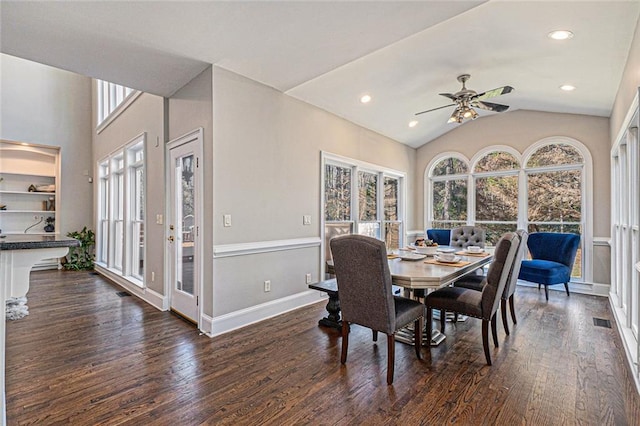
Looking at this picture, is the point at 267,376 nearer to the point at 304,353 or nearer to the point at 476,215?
the point at 304,353

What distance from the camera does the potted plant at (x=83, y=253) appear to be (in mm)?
6793

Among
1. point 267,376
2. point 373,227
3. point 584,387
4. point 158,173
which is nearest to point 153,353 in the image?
point 267,376

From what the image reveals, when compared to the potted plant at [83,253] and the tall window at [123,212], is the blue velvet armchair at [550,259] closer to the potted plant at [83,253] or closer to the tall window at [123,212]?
the tall window at [123,212]

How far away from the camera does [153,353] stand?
109 inches

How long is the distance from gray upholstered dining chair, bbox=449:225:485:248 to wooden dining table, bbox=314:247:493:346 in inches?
41.0

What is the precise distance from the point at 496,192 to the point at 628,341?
347cm

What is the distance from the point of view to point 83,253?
697 centimetres

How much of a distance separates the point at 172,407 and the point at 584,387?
2754 mm

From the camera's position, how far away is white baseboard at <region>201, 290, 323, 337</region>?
3.20m

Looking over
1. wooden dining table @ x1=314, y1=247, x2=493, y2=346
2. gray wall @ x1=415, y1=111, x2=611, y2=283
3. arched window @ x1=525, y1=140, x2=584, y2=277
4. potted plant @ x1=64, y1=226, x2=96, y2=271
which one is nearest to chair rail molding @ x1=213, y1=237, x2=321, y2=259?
wooden dining table @ x1=314, y1=247, x2=493, y2=346

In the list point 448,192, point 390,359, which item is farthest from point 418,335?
point 448,192

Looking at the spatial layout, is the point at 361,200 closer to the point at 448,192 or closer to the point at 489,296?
the point at 448,192

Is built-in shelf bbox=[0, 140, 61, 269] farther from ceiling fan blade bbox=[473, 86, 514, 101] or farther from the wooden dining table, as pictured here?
ceiling fan blade bbox=[473, 86, 514, 101]

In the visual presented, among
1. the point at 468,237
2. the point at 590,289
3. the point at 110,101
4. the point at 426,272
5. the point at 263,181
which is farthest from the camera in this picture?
the point at 110,101
